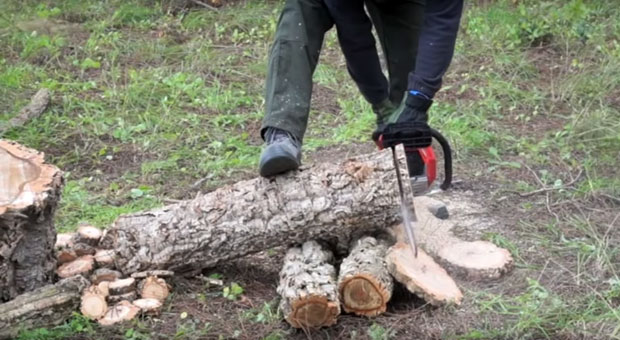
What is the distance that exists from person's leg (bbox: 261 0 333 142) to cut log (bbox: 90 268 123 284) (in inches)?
32.2

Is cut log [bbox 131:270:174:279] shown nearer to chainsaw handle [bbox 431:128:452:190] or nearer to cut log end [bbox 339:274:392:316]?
cut log end [bbox 339:274:392:316]

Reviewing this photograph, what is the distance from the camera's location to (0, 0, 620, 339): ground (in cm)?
337

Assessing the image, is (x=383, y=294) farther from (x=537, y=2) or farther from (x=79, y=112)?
(x=537, y=2)

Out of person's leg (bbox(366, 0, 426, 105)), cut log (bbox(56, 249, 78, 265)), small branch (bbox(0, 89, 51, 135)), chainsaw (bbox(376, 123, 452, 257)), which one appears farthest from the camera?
small branch (bbox(0, 89, 51, 135))

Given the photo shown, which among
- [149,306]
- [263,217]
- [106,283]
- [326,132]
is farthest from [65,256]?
[326,132]

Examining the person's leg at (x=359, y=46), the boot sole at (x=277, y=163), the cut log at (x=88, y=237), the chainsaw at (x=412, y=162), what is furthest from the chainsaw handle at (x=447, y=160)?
the cut log at (x=88, y=237)

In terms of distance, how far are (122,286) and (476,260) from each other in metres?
1.42

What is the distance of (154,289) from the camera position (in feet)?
11.6

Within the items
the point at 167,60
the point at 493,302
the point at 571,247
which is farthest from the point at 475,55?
the point at 493,302

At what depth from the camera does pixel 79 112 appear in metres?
6.27

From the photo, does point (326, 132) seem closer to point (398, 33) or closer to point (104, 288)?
point (398, 33)

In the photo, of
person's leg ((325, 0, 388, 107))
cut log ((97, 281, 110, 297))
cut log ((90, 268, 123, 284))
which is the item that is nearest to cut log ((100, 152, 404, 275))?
cut log ((90, 268, 123, 284))

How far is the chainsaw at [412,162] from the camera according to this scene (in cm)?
359

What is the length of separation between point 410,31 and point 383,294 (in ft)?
4.70
